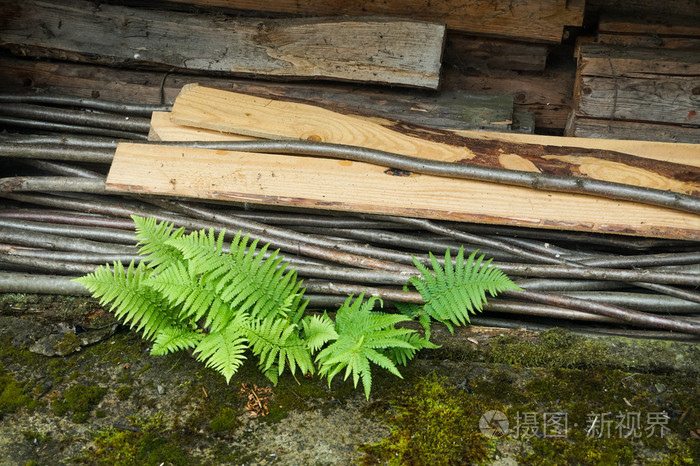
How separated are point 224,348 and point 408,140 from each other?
180 cm

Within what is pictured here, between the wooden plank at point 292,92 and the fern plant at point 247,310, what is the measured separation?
4.72 ft

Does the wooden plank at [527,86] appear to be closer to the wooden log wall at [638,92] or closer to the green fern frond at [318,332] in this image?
the wooden log wall at [638,92]

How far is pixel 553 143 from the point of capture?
3754 mm

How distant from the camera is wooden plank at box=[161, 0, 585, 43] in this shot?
412cm

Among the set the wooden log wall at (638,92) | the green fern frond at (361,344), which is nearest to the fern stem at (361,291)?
the green fern frond at (361,344)

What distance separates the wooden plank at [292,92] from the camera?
163 inches

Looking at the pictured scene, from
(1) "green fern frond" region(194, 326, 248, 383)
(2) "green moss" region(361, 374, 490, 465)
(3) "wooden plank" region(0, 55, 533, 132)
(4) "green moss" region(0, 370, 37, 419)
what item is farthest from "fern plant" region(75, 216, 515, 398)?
(3) "wooden plank" region(0, 55, 533, 132)

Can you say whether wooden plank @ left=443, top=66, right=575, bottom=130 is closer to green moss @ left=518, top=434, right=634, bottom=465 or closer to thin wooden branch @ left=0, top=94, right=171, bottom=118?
thin wooden branch @ left=0, top=94, right=171, bottom=118

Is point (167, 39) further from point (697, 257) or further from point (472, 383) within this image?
point (697, 257)

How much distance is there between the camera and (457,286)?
311cm

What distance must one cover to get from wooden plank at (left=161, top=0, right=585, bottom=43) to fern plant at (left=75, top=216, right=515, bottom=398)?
2056 mm

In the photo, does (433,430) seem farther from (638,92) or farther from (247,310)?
(638,92)

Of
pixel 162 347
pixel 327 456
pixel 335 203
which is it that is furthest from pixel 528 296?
pixel 162 347

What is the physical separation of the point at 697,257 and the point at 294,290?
2453 mm
